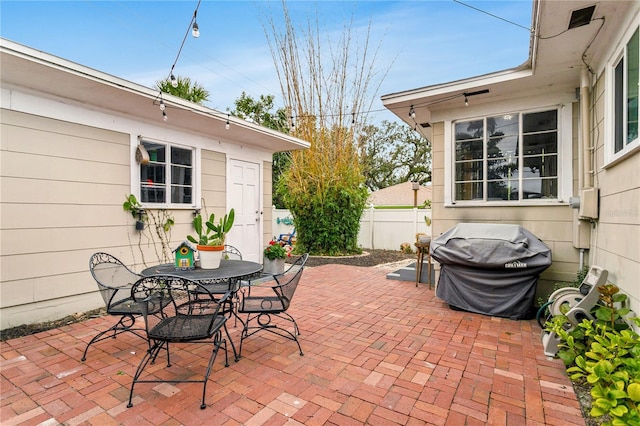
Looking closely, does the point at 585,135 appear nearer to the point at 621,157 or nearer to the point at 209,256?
the point at 621,157

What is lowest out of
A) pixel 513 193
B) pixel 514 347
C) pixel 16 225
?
pixel 514 347

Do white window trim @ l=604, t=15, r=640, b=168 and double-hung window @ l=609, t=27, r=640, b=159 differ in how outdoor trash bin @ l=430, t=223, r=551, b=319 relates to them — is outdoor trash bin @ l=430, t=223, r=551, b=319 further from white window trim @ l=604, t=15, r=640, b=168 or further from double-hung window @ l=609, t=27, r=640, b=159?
double-hung window @ l=609, t=27, r=640, b=159

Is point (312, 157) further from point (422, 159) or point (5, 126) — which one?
point (422, 159)

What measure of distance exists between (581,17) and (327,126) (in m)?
6.09

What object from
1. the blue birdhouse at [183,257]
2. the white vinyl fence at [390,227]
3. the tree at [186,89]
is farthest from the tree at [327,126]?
the blue birdhouse at [183,257]

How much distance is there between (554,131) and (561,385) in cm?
312

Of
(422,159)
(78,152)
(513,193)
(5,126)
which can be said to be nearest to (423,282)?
(513,193)

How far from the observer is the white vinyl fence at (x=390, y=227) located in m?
9.48

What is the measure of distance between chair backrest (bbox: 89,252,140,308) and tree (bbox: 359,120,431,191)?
15.9 metres

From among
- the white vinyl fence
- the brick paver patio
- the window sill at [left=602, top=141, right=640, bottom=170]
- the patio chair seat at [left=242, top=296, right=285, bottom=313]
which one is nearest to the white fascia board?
the window sill at [left=602, top=141, right=640, bottom=170]

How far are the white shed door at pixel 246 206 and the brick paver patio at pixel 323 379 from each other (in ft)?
8.78

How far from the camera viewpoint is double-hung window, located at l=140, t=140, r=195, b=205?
179 inches

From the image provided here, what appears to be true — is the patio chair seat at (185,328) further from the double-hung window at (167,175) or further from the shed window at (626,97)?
the shed window at (626,97)

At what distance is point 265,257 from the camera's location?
6.07 m
